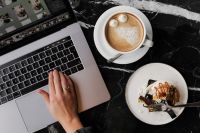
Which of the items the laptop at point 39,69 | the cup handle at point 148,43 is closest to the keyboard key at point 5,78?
the laptop at point 39,69

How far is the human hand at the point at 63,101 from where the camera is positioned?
3.43 ft

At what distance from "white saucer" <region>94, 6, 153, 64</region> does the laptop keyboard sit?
0.07m

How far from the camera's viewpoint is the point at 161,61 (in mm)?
1056

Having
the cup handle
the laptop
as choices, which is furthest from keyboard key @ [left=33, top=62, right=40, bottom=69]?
the cup handle

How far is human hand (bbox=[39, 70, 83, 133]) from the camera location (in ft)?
3.43

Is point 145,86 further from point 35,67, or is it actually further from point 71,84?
point 35,67

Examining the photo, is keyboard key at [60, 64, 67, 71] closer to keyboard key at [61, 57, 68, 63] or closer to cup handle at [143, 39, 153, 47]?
keyboard key at [61, 57, 68, 63]

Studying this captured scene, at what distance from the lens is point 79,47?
105cm

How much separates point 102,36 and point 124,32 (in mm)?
76

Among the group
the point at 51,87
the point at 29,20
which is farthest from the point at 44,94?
the point at 29,20

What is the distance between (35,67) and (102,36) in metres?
0.21

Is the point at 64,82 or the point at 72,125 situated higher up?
the point at 64,82

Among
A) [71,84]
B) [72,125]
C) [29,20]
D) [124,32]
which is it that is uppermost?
[29,20]

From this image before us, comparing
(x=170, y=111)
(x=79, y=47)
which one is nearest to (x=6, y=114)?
(x=79, y=47)
